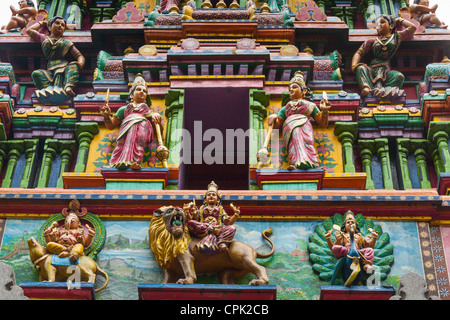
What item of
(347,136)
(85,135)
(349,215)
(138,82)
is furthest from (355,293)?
(85,135)

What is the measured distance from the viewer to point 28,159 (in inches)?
817

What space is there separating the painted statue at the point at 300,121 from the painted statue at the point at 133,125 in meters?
2.37

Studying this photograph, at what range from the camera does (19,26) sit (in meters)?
24.5

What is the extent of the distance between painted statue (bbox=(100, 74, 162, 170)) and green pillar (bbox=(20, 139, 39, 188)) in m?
1.64

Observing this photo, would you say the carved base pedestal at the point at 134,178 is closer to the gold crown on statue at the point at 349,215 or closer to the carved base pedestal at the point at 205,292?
the carved base pedestal at the point at 205,292

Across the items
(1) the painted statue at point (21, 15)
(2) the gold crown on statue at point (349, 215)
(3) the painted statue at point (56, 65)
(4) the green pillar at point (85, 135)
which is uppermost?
(1) the painted statue at point (21, 15)

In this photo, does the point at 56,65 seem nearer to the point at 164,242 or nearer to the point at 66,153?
the point at 66,153

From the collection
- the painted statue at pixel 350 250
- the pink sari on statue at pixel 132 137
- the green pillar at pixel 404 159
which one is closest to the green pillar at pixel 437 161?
the green pillar at pixel 404 159

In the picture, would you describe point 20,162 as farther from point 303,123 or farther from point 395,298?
point 395,298

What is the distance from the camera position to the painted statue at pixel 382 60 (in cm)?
2206

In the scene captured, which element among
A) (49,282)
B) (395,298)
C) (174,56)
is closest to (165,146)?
(174,56)

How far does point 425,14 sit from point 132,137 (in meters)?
8.55

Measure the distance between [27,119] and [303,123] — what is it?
5.69m

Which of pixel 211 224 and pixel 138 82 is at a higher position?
pixel 138 82
